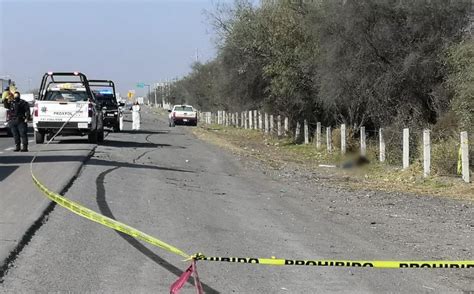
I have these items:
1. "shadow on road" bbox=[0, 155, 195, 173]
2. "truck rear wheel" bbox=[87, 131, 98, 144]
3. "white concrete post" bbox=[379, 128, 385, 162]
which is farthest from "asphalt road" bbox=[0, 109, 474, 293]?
"truck rear wheel" bbox=[87, 131, 98, 144]

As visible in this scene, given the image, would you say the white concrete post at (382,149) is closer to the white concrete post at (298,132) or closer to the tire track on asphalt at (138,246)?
the tire track on asphalt at (138,246)

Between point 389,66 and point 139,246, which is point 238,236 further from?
point 389,66

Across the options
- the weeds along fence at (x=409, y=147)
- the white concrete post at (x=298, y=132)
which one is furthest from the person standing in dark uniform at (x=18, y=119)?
the white concrete post at (x=298, y=132)

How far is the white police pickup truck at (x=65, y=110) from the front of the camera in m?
19.3

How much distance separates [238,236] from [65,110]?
1329cm

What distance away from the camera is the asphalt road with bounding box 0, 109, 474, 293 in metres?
5.53

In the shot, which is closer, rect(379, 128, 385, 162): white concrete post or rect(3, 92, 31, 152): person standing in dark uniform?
rect(3, 92, 31, 152): person standing in dark uniform

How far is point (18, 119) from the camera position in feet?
57.6

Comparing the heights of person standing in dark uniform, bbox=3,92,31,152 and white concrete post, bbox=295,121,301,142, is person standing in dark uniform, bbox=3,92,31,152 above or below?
above

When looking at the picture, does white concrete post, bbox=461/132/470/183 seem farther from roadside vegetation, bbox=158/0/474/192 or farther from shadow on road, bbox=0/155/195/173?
shadow on road, bbox=0/155/195/173

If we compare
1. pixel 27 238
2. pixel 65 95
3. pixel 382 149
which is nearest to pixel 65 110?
pixel 65 95

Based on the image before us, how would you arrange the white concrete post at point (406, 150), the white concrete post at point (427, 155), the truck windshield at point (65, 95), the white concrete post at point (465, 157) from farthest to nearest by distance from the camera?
1. the truck windshield at point (65, 95)
2. the white concrete post at point (406, 150)
3. the white concrete post at point (427, 155)
4. the white concrete post at point (465, 157)

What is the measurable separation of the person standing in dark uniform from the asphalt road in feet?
16.6

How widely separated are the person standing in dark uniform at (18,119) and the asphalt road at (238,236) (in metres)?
5.06
